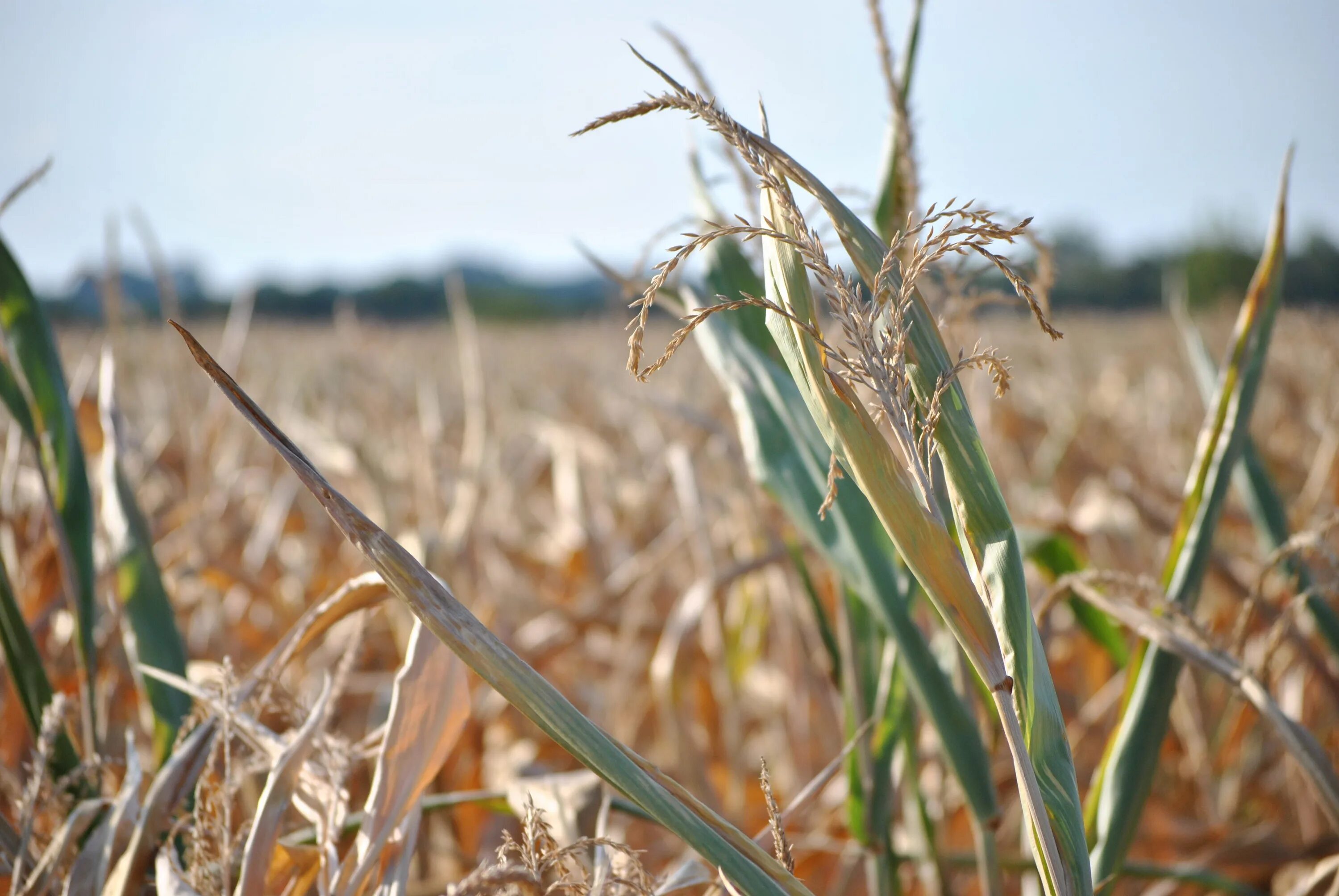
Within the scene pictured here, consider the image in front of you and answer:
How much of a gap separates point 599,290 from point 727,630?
8.71 m

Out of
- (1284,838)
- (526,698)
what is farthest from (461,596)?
(1284,838)

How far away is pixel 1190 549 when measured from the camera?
1.46 feet

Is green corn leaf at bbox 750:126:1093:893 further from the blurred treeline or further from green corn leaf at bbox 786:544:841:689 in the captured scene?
the blurred treeline

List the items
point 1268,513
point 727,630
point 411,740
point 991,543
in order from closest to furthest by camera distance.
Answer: point 991,543, point 411,740, point 1268,513, point 727,630

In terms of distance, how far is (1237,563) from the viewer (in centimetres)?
127

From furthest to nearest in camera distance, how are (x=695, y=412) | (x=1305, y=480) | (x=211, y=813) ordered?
1. (x=1305, y=480)
2. (x=695, y=412)
3. (x=211, y=813)

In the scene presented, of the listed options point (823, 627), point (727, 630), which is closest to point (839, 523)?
point (823, 627)

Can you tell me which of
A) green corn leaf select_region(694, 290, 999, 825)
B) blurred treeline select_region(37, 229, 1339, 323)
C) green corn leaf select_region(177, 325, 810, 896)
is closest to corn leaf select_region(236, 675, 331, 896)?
green corn leaf select_region(177, 325, 810, 896)

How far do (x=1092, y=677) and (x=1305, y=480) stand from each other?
0.53m

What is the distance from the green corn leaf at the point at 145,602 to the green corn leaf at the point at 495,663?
0.29 m

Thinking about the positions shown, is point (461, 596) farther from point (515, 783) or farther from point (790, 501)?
point (790, 501)

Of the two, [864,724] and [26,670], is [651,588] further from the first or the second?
[26,670]

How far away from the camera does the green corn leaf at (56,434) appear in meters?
0.48

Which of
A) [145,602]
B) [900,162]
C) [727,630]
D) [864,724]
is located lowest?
[727,630]
